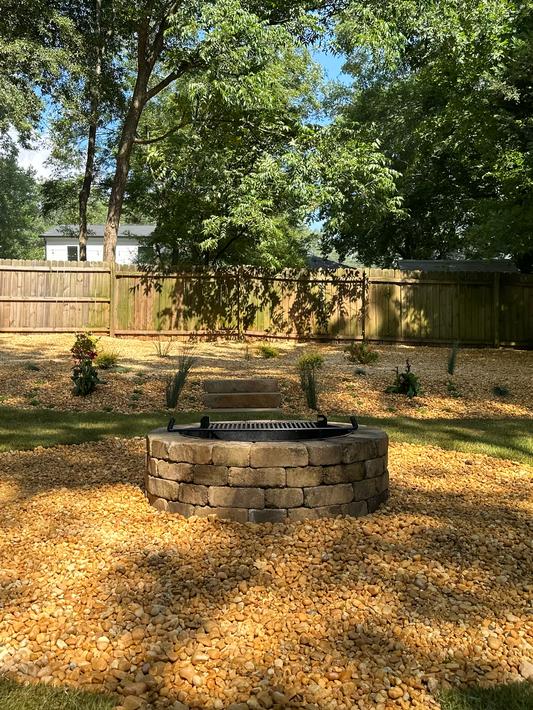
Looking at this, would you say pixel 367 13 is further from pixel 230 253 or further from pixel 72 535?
pixel 72 535

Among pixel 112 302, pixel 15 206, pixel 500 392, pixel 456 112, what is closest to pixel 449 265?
pixel 456 112

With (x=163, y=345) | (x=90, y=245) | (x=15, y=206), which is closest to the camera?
(x=163, y=345)

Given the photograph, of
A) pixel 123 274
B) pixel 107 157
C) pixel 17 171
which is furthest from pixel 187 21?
pixel 17 171

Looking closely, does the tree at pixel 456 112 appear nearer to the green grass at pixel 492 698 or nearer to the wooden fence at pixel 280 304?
the wooden fence at pixel 280 304

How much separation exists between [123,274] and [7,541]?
412 inches

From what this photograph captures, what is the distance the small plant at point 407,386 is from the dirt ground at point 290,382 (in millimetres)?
98

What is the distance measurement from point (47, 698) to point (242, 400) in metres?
4.86

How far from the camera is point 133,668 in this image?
217cm

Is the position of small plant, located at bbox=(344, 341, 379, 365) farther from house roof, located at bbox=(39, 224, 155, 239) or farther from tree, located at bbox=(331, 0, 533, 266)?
house roof, located at bbox=(39, 224, 155, 239)

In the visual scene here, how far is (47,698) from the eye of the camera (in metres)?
1.97

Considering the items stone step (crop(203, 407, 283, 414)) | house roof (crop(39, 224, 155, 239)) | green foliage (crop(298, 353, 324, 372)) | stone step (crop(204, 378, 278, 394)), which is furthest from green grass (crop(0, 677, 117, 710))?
house roof (crop(39, 224, 155, 239))

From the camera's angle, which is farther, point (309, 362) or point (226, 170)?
point (226, 170)

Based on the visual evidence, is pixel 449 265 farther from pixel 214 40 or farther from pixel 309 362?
pixel 309 362

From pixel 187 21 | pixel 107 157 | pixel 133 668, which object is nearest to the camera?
pixel 133 668
